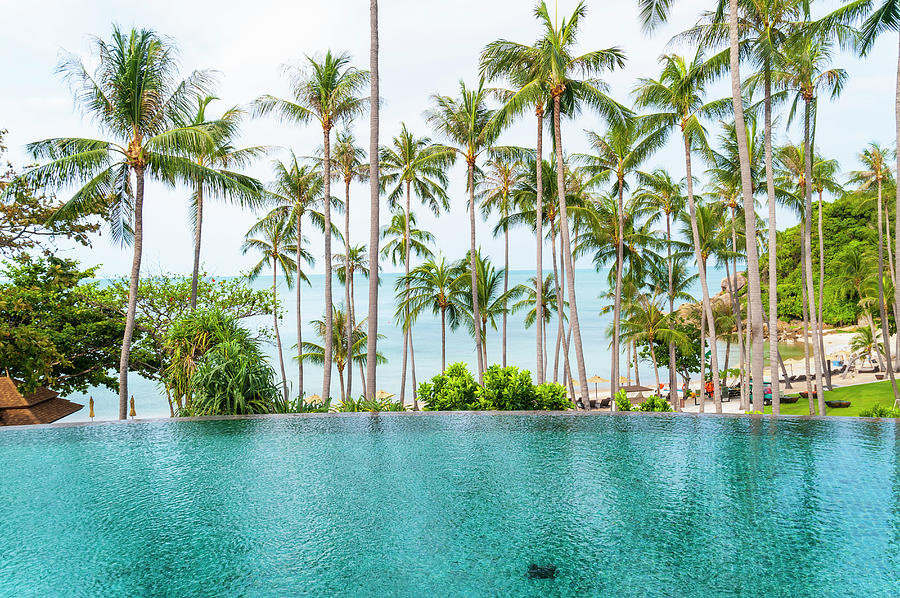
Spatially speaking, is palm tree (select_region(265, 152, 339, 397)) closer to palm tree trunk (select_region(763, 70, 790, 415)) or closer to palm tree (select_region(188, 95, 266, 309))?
palm tree (select_region(188, 95, 266, 309))

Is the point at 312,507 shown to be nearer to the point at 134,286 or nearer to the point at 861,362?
the point at 134,286

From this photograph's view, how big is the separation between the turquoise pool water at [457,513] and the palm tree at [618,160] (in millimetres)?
9359

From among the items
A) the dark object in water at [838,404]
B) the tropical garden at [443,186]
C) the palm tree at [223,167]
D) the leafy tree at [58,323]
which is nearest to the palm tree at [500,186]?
the tropical garden at [443,186]

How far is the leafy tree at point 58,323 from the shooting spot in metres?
11.9

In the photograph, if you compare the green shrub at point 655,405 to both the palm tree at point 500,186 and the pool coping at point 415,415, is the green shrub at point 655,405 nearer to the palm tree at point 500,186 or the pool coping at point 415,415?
the pool coping at point 415,415

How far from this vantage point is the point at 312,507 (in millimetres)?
4902

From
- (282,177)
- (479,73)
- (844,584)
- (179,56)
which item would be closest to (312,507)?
(844,584)

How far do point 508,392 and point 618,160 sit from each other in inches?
421

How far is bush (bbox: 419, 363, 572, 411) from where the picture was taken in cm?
991

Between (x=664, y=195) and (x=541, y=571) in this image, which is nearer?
(x=541, y=571)

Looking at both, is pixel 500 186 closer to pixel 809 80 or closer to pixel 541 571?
pixel 809 80

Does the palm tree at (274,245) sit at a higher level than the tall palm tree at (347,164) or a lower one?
lower

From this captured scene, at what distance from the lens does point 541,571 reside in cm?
358

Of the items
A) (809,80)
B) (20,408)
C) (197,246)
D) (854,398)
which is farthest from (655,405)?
(854,398)
